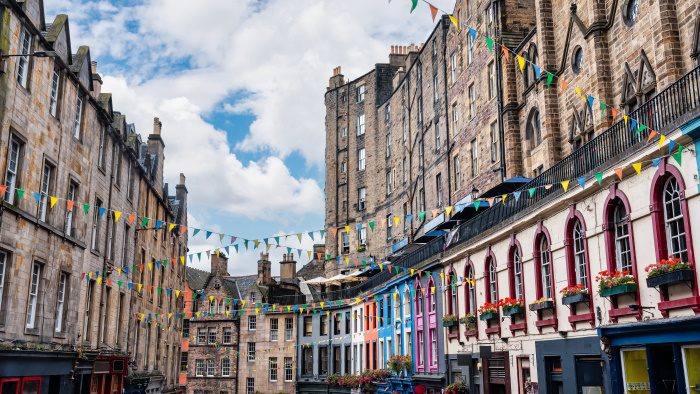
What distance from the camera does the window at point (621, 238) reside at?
15.6 metres

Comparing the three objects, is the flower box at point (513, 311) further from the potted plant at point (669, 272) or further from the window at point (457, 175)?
the window at point (457, 175)

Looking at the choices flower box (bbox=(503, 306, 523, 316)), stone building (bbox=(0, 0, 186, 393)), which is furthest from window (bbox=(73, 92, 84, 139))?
flower box (bbox=(503, 306, 523, 316))

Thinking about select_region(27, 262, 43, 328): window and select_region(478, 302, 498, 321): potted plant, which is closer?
select_region(27, 262, 43, 328): window

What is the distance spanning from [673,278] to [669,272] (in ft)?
0.51

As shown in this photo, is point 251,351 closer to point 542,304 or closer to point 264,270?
point 264,270

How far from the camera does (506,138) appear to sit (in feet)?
94.2

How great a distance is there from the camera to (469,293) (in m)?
25.7

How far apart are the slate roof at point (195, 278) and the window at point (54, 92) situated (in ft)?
145

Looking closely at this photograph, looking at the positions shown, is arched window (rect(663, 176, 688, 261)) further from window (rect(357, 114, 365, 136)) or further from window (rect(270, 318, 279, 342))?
window (rect(270, 318, 279, 342))

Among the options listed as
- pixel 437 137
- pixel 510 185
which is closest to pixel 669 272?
pixel 510 185

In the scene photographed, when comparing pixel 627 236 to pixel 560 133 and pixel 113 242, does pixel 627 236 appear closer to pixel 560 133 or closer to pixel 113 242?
pixel 560 133

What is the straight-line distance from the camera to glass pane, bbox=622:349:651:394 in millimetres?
15234

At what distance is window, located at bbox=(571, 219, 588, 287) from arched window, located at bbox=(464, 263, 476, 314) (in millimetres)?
7374

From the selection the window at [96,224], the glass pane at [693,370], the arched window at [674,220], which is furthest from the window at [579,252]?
the window at [96,224]
